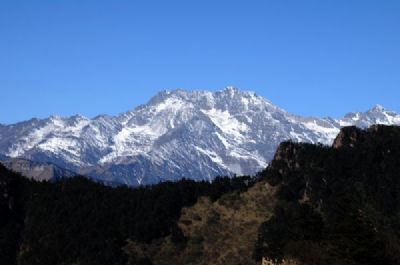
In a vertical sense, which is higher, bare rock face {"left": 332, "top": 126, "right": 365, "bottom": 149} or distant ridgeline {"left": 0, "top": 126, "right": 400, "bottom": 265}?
bare rock face {"left": 332, "top": 126, "right": 365, "bottom": 149}

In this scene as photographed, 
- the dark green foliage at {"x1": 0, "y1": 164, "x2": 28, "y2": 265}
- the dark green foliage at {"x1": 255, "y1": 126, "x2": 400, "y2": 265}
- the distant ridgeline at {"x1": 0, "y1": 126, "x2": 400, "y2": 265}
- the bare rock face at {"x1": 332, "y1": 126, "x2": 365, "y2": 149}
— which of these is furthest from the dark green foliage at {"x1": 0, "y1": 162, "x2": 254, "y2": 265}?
the bare rock face at {"x1": 332, "y1": 126, "x2": 365, "y2": 149}

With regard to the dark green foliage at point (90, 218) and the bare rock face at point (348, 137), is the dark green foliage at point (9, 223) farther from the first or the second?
the bare rock face at point (348, 137)

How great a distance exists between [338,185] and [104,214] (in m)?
56.6

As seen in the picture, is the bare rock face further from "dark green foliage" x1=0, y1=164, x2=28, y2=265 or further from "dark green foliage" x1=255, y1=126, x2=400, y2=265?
"dark green foliage" x1=0, y1=164, x2=28, y2=265

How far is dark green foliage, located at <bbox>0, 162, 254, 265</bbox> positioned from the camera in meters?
166

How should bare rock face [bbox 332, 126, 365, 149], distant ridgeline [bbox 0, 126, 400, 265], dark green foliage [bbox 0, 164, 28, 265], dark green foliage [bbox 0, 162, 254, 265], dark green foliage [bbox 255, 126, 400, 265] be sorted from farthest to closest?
1. bare rock face [bbox 332, 126, 365, 149]
2. dark green foliage [bbox 0, 164, 28, 265]
3. dark green foliage [bbox 0, 162, 254, 265]
4. distant ridgeline [bbox 0, 126, 400, 265]
5. dark green foliage [bbox 255, 126, 400, 265]

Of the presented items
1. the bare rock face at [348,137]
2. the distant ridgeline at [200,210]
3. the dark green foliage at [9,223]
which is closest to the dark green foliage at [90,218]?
the dark green foliage at [9,223]

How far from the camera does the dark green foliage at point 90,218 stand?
545 ft

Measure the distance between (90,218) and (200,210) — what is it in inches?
1064

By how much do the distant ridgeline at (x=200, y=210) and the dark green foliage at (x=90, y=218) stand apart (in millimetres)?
239

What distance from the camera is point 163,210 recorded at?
6786 inches

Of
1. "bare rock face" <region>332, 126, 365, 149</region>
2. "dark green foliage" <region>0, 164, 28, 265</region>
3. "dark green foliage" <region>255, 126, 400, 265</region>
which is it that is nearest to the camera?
"dark green foliage" <region>255, 126, 400, 265</region>

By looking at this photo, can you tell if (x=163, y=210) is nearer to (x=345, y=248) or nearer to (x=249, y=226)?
(x=249, y=226)

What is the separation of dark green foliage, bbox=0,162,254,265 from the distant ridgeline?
0.24m
